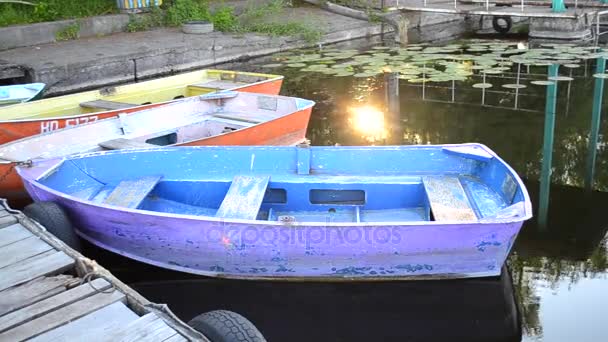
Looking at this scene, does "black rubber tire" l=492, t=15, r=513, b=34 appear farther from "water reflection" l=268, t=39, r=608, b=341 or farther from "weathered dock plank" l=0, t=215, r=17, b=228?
"weathered dock plank" l=0, t=215, r=17, b=228

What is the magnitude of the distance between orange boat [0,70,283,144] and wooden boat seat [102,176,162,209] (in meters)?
1.62

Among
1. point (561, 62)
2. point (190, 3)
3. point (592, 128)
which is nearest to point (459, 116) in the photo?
point (592, 128)

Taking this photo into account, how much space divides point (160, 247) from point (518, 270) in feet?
7.95

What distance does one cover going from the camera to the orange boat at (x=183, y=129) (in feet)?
18.3

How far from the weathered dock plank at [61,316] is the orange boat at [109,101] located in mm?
3451

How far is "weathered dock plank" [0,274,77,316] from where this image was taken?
3160 mm

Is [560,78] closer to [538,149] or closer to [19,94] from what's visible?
[538,149]

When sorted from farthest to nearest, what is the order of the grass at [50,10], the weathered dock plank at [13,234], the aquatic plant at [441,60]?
1. the grass at [50,10]
2. the aquatic plant at [441,60]
3. the weathered dock plank at [13,234]

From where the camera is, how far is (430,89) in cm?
958

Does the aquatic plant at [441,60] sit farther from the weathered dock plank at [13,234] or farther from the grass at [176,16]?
the weathered dock plank at [13,234]

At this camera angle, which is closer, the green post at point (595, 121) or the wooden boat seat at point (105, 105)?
the green post at point (595, 121)

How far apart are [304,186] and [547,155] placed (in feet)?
10.7

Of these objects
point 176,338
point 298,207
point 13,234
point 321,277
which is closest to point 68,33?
point 298,207

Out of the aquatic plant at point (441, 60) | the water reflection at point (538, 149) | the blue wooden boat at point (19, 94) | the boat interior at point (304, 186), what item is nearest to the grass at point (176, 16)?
the aquatic plant at point (441, 60)
